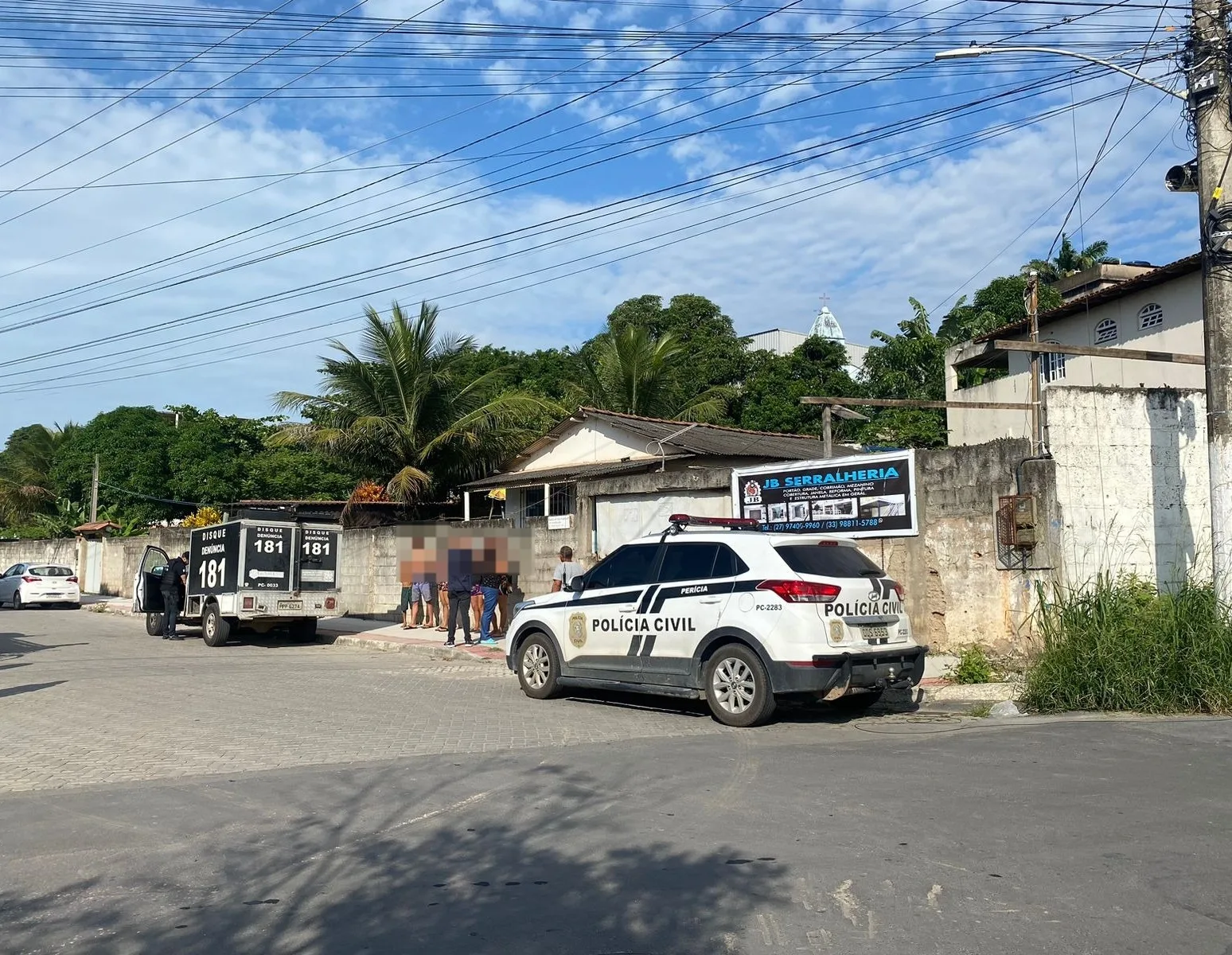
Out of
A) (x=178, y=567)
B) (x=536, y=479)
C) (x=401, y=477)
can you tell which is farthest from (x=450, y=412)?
(x=178, y=567)

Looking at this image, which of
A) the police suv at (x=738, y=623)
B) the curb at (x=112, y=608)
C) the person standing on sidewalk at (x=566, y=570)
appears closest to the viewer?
the police suv at (x=738, y=623)

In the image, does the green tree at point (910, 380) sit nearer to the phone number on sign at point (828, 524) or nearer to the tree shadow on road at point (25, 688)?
the phone number on sign at point (828, 524)

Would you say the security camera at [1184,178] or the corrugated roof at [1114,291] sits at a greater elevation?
the corrugated roof at [1114,291]

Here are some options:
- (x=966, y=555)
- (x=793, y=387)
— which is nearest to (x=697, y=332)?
(x=793, y=387)

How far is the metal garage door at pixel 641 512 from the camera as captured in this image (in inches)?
657

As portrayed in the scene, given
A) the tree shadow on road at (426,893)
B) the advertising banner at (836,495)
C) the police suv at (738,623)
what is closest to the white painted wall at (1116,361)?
the advertising banner at (836,495)

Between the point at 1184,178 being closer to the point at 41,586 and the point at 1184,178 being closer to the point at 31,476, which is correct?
the point at 41,586

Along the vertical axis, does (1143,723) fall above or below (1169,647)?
below

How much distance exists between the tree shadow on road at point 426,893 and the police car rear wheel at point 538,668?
16.6 ft

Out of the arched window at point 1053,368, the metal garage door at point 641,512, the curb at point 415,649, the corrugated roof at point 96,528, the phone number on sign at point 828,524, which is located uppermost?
the arched window at point 1053,368

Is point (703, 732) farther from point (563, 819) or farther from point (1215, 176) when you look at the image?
point (1215, 176)

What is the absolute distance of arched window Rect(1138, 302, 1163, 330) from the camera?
23734 mm

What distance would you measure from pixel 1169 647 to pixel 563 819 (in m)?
6.71

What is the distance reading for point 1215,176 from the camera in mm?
11242
